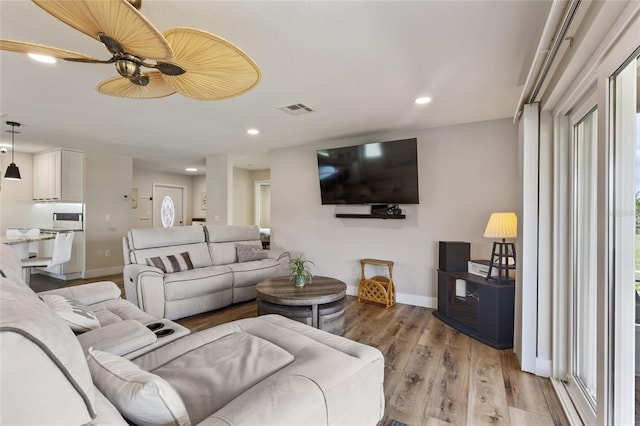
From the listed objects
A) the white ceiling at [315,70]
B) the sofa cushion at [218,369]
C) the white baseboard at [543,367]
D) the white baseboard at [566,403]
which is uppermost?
the white ceiling at [315,70]

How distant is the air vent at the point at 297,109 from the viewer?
2.97 metres

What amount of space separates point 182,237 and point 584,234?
4.20 metres

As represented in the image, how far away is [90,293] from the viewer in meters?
2.30

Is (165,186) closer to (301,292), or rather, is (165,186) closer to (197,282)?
(197,282)

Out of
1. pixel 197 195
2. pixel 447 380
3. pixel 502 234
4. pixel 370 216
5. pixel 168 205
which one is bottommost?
pixel 447 380

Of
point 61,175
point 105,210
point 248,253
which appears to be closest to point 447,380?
Result: point 248,253

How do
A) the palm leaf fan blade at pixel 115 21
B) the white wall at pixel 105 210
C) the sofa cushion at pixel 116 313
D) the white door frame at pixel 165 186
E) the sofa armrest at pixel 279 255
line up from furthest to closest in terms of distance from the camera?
the white door frame at pixel 165 186, the white wall at pixel 105 210, the sofa armrest at pixel 279 255, the sofa cushion at pixel 116 313, the palm leaf fan blade at pixel 115 21

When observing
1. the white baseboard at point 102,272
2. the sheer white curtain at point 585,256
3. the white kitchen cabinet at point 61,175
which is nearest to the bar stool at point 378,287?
the sheer white curtain at point 585,256

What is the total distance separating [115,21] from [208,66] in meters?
0.41

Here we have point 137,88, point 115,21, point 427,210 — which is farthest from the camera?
point 427,210

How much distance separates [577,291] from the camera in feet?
6.38

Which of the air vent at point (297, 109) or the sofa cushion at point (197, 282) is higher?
the air vent at point (297, 109)

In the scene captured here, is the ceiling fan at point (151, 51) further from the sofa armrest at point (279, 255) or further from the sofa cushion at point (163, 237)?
the sofa armrest at point (279, 255)

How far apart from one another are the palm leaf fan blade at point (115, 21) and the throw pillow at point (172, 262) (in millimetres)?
2758
